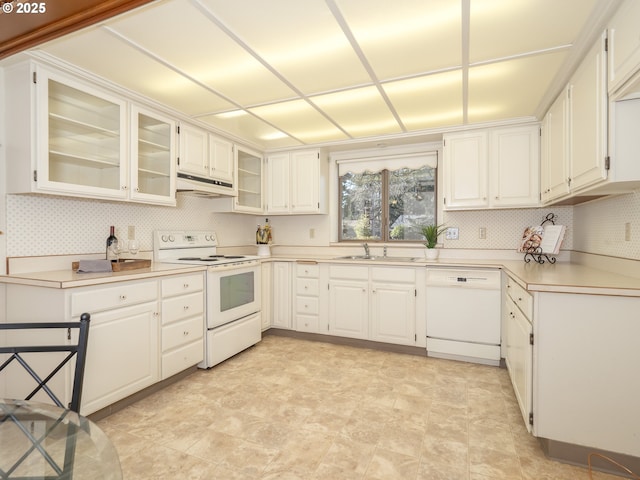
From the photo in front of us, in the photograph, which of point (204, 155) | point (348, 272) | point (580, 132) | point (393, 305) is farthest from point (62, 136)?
point (580, 132)

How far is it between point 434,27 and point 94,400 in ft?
9.47

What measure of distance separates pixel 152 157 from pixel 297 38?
1.66 metres

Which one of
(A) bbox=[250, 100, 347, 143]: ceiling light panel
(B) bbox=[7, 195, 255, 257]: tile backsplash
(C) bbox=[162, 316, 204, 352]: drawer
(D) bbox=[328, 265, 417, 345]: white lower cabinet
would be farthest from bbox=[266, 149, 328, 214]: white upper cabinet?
(C) bbox=[162, 316, 204, 352]: drawer

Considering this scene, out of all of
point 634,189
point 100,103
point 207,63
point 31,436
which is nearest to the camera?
point 31,436

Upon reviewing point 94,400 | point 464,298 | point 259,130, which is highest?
point 259,130

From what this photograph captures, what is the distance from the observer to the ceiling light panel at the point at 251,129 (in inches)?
125

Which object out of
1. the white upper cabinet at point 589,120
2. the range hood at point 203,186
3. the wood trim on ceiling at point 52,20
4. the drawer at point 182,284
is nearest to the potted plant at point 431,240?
the white upper cabinet at point 589,120

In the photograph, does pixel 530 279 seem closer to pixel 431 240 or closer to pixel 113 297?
pixel 431 240

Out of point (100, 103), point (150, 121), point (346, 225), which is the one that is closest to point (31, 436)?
point (100, 103)

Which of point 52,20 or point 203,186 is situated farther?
point 203,186

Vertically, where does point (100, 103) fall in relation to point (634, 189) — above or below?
above

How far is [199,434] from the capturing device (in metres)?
2.01

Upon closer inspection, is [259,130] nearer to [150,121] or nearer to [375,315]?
[150,121]

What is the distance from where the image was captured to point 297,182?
13.7 feet
